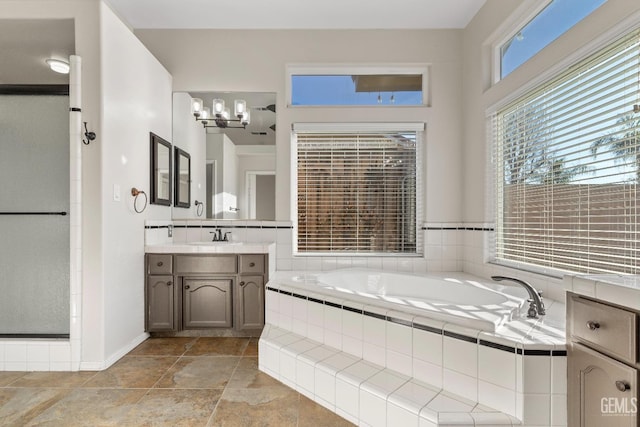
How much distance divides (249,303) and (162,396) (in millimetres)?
997

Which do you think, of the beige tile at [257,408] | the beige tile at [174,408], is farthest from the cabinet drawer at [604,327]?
the beige tile at [174,408]

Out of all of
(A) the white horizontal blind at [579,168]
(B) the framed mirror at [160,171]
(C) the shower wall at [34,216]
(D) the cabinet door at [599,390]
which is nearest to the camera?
(D) the cabinet door at [599,390]

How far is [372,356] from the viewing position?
1.86 metres

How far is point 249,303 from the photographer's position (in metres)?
2.84

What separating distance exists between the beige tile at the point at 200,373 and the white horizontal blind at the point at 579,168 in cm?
223

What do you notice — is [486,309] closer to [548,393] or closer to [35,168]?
[548,393]

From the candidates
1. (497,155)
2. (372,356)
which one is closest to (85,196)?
(372,356)

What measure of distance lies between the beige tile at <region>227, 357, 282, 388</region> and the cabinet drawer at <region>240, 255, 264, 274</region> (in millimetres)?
749

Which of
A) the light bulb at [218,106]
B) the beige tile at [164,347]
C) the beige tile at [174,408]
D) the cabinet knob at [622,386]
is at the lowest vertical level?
the beige tile at [164,347]

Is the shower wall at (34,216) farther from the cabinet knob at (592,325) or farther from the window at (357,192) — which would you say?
the cabinet knob at (592,325)

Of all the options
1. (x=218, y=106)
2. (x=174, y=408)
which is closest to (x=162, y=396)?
(x=174, y=408)

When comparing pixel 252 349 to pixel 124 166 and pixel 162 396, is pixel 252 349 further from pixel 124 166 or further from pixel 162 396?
pixel 124 166

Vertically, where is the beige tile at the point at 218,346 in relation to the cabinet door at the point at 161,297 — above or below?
below

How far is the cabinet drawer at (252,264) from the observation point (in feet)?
9.34
